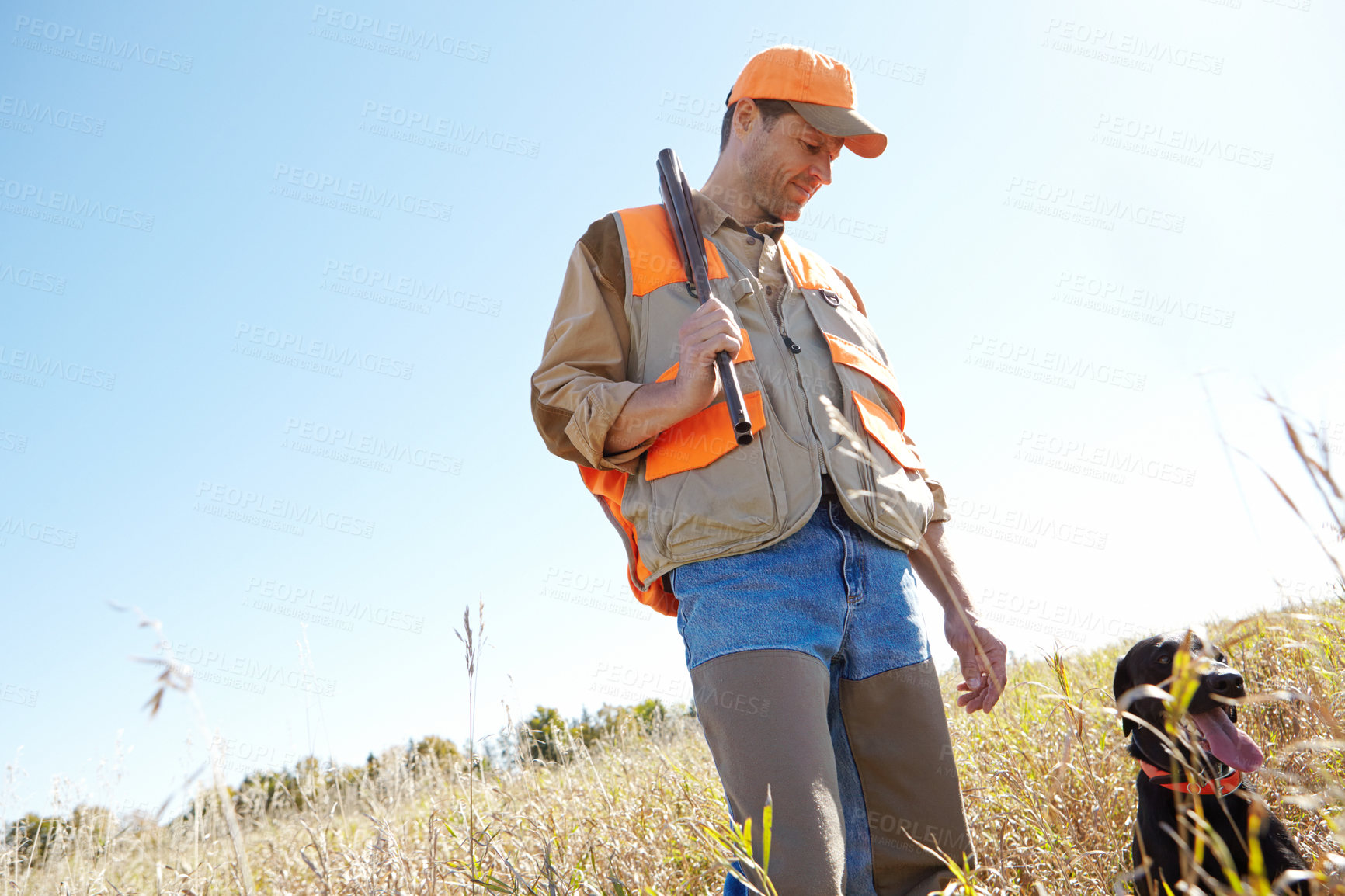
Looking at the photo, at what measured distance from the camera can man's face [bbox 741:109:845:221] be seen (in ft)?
8.00

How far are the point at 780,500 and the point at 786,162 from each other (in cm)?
110

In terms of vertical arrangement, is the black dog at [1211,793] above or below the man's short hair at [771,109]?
below

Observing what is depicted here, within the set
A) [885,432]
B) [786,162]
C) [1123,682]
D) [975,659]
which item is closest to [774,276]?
[786,162]

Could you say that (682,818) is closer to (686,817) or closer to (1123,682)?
(686,817)

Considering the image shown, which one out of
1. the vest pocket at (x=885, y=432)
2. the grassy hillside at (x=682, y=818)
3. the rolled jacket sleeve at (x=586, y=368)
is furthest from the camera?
the vest pocket at (x=885, y=432)

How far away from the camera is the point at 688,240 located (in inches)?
88.3

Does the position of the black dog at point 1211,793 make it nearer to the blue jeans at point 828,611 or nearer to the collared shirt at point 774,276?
the blue jeans at point 828,611

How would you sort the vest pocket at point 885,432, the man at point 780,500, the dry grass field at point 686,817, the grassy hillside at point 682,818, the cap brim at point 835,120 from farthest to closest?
the cap brim at point 835,120, the vest pocket at point 885,432, the grassy hillside at point 682,818, the man at point 780,500, the dry grass field at point 686,817

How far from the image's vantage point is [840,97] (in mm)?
2424

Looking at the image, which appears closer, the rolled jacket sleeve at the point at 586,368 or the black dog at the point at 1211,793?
the black dog at the point at 1211,793

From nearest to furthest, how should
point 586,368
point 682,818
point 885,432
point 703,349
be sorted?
point 703,349 < point 586,368 < point 885,432 < point 682,818

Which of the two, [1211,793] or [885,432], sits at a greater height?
[885,432]

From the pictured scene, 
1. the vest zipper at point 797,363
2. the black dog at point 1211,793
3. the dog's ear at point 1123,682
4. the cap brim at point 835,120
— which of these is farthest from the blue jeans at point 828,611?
the cap brim at point 835,120

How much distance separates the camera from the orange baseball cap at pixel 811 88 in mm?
2391
